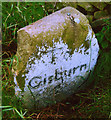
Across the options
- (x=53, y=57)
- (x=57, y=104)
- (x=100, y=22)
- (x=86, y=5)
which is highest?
(x=86, y=5)

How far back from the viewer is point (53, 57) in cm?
185

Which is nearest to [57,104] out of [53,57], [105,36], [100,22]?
[53,57]

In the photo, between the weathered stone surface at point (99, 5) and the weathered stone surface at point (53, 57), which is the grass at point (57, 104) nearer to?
the weathered stone surface at point (53, 57)

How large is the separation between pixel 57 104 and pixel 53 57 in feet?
1.74

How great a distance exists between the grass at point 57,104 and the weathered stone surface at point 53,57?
0.32 ft

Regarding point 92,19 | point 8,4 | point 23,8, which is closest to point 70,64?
point 92,19

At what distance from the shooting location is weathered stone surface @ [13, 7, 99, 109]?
5.66 feet

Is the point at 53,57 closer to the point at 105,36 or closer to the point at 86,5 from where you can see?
the point at 105,36

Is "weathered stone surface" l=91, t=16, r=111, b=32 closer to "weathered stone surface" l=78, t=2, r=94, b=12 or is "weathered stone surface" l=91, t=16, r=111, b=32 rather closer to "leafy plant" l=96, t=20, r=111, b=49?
"leafy plant" l=96, t=20, r=111, b=49

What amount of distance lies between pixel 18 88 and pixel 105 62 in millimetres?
1049

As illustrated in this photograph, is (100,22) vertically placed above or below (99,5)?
below

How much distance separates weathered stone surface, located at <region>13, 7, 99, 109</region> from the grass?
97 mm

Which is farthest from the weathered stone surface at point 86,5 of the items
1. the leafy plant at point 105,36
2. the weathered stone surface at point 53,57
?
the weathered stone surface at point 53,57

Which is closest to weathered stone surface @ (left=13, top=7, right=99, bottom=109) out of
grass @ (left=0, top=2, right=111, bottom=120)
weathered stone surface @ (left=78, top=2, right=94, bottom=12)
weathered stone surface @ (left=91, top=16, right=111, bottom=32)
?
grass @ (left=0, top=2, right=111, bottom=120)
